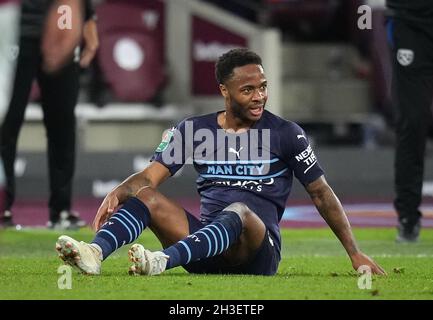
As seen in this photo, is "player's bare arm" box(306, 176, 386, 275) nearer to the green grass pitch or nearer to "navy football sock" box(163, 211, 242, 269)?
the green grass pitch

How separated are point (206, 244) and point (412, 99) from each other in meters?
3.47

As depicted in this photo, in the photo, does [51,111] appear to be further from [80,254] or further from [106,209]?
[80,254]

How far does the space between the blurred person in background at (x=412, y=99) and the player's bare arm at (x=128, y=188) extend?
9.82 feet

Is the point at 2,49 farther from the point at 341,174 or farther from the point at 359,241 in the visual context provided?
the point at 359,241

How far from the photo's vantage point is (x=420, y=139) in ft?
29.4

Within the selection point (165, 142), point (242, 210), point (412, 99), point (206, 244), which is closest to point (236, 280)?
point (206, 244)

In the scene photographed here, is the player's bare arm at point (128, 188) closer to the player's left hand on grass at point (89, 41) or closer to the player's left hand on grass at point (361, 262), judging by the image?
the player's left hand on grass at point (361, 262)

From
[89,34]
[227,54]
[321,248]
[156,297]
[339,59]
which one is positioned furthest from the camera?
[339,59]

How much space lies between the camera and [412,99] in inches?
353

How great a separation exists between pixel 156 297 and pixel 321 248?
3.64m

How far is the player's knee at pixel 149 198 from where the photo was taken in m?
6.17
